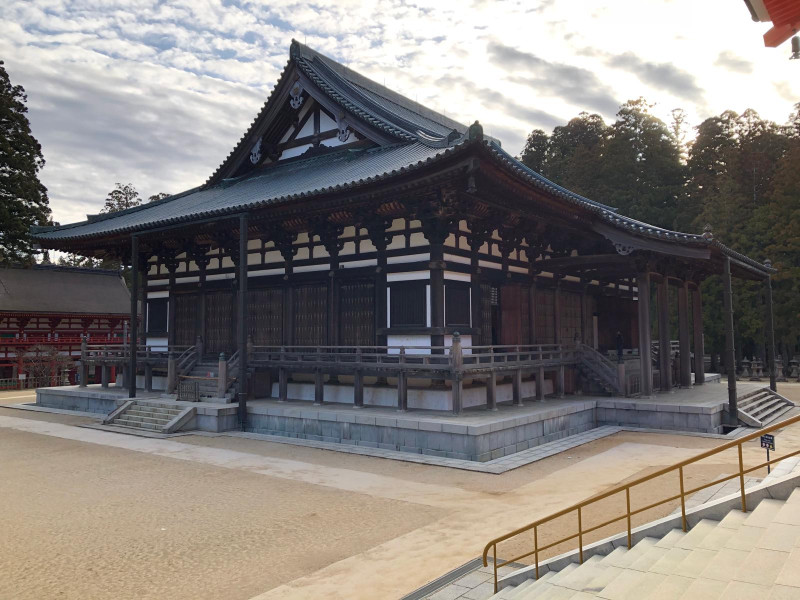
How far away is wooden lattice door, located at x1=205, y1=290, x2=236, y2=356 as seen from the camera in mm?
21469

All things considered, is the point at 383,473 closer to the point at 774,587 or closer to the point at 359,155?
the point at 774,587

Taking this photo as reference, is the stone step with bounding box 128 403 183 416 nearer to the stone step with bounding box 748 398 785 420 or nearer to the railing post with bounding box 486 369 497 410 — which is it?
the railing post with bounding box 486 369 497 410

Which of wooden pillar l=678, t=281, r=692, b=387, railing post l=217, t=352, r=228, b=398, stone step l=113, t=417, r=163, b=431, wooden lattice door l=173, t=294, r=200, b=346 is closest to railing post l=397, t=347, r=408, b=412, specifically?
railing post l=217, t=352, r=228, b=398

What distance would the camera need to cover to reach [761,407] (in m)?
18.9

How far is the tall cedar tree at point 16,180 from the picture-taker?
3247cm

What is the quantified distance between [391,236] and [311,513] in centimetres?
968

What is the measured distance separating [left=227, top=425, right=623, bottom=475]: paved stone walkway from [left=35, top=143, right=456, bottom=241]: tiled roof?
22.0 ft

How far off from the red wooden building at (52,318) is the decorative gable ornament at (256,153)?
58.4ft

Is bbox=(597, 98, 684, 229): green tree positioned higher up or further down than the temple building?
higher up

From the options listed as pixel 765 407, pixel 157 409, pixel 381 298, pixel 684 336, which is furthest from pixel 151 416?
→ pixel 765 407

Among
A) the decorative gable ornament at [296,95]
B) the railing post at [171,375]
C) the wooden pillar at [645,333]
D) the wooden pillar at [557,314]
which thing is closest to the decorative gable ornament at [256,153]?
the decorative gable ornament at [296,95]

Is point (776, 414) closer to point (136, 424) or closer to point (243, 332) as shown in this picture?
point (243, 332)

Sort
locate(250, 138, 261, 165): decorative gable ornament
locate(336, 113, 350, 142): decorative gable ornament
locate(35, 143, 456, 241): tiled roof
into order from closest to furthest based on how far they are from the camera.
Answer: locate(35, 143, 456, 241): tiled roof < locate(336, 113, 350, 142): decorative gable ornament < locate(250, 138, 261, 165): decorative gable ornament

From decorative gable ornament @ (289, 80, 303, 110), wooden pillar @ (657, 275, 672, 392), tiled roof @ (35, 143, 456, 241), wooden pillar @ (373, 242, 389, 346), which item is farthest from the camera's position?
decorative gable ornament @ (289, 80, 303, 110)
